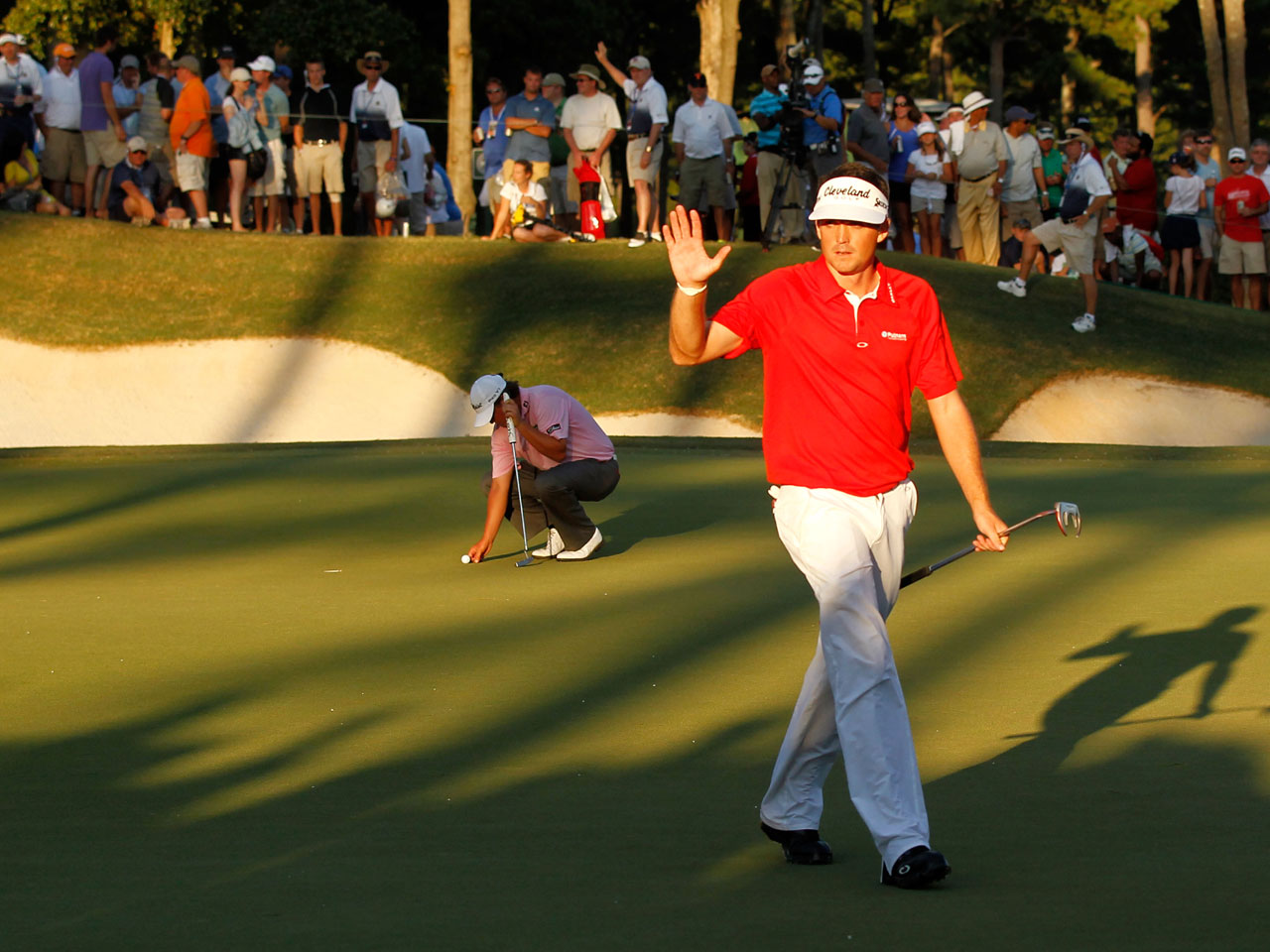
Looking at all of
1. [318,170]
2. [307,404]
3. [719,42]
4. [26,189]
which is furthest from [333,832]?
[719,42]

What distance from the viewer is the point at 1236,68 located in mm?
33500

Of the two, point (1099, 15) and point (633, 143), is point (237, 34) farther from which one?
point (1099, 15)

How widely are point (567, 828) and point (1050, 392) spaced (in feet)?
49.3

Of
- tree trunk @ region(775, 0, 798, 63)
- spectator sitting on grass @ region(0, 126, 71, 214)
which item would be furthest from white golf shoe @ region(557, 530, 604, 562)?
tree trunk @ region(775, 0, 798, 63)

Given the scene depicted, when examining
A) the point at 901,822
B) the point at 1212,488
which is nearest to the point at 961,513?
the point at 1212,488

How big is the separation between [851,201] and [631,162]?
16.0m

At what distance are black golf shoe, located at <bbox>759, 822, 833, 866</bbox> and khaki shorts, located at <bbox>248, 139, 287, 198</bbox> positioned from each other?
17558 millimetres

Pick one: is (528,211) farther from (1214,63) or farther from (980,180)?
(1214,63)

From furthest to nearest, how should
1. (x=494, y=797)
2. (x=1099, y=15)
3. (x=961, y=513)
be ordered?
(x=1099, y=15), (x=961, y=513), (x=494, y=797)

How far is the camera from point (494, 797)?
18.5 feet

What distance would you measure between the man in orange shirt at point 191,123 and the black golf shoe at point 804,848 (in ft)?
56.1

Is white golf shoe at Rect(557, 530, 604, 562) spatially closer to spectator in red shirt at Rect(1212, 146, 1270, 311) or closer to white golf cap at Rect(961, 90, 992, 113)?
white golf cap at Rect(961, 90, 992, 113)

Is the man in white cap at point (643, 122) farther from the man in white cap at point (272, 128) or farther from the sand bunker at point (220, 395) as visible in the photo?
the man in white cap at point (272, 128)

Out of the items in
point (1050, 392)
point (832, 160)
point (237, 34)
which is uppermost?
point (237, 34)
